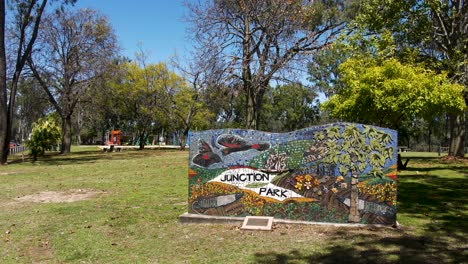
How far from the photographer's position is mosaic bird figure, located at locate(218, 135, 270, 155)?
24.7 ft

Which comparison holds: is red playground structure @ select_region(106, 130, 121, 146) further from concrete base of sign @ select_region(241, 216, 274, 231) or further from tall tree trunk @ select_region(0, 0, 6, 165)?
concrete base of sign @ select_region(241, 216, 274, 231)

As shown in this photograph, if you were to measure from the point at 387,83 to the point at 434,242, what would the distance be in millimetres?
10254

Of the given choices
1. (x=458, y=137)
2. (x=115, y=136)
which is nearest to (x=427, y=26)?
(x=458, y=137)

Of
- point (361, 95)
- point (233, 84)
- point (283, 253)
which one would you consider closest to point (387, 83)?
point (361, 95)

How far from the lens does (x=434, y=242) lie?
20.1 feet

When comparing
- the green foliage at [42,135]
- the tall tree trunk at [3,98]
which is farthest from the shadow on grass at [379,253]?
the green foliage at [42,135]

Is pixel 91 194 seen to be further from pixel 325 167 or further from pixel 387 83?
pixel 387 83

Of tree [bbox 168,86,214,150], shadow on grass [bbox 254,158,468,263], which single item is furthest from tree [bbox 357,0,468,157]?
tree [bbox 168,86,214,150]

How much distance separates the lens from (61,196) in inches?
440

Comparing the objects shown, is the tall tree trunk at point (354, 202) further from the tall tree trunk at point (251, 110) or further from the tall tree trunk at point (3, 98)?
the tall tree trunk at point (3, 98)

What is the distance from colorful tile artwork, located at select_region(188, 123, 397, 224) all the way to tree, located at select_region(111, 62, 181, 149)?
110 feet

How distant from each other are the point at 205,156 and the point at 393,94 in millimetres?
10175

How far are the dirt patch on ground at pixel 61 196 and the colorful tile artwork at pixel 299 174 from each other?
436 cm

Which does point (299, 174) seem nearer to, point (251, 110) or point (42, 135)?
point (251, 110)
